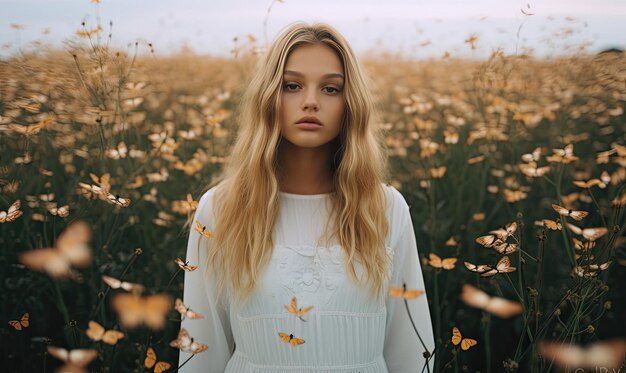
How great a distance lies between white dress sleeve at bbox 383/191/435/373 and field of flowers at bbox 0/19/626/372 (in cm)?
6

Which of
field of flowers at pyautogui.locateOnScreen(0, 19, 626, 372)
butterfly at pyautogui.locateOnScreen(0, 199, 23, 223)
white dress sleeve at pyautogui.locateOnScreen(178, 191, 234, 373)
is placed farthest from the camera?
field of flowers at pyautogui.locateOnScreen(0, 19, 626, 372)

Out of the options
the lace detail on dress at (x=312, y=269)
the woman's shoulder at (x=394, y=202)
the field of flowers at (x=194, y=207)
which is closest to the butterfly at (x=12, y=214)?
the field of flowers at (x=194, y=207)

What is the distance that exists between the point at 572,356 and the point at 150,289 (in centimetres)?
140

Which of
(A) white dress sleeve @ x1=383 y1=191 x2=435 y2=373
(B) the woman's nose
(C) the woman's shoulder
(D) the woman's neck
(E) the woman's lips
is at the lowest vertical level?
(A) white dress sleeve @ x1=383 y1=191 x2=435 y2=373

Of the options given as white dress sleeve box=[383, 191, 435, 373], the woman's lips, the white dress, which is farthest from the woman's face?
white dress sleeve box=[383, 191, 435, 373]

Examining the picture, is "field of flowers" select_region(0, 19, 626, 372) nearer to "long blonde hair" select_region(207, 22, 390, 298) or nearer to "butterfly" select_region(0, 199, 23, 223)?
"butterfly" select_region(0, 199, 23, 223)

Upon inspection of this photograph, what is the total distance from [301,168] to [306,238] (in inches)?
6.6

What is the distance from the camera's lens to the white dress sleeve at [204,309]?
139cm

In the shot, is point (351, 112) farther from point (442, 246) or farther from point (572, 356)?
point (442, 246)

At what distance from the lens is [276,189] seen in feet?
4.51

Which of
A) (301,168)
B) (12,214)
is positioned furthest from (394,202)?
(12,214)

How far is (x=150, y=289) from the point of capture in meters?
1.98

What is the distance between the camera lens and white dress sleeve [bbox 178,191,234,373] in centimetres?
139

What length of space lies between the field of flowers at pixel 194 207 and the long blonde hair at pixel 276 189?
0.12 meters
